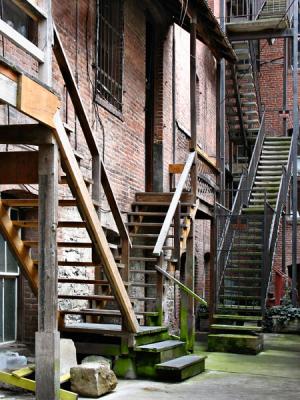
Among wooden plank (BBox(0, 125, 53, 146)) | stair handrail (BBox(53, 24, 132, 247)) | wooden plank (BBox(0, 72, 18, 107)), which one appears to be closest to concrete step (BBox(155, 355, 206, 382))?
stair handrail (BBox(53, 24, 132, 247))

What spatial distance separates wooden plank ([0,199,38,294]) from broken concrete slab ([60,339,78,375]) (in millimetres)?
702

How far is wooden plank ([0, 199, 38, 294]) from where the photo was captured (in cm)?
713

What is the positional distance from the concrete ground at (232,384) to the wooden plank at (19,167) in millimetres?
2119

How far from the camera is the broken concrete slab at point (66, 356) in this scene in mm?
7121

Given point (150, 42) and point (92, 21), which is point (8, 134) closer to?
point (92, 21)

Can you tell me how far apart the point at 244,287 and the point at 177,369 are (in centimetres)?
545

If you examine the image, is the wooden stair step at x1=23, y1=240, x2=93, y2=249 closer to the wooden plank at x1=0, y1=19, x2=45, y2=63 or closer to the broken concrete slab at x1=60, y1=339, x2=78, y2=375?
the broken concrete slab at x1=60, y1=339, x2=78, y2=375

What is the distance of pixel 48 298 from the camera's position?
600cm

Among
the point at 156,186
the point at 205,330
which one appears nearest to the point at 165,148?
the point at 156,186

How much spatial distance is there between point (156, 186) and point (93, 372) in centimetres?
634

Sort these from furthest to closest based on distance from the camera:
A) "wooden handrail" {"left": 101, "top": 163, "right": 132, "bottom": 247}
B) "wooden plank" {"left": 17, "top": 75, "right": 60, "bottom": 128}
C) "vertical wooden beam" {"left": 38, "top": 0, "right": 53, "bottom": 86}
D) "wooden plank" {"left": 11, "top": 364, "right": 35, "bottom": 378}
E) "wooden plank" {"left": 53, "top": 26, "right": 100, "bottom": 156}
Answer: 1. "wooden handrail" {"left": 101, "top": 163, "right": 132, "bottom": 247}
2. "wooden plank" {"left": 53, "top": 26, "right": 100, "bottom": 156}
3. "wooden plank" {"left": 11, "top": 364, "right": 35, "bottom": 378}
4. "vertical wooden beam" {"left": 38, "top": 0, "right": 53, "bottom": 86}
5. "wooden plank" {"left": 17, "top": 75, "right": 60, "bottom": 128}

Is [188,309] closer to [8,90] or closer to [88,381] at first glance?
[88,381]

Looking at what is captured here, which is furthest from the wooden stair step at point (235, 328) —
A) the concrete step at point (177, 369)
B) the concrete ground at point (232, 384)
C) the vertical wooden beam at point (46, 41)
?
the vertical wooden beam at point (46, 41)

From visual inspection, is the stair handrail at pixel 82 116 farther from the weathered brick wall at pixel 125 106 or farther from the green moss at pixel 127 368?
the green moss at pixel 127 368
